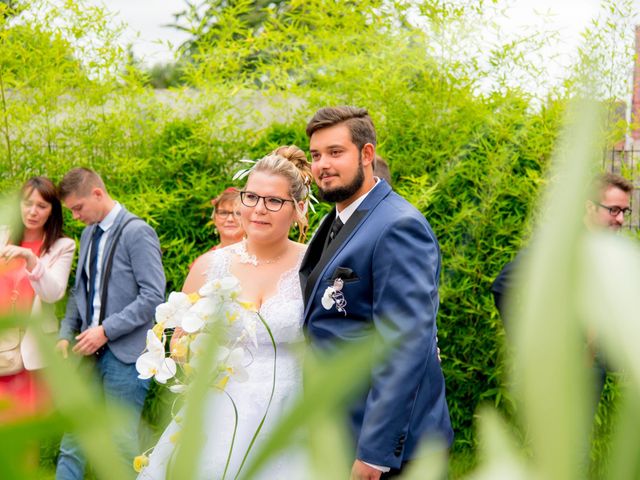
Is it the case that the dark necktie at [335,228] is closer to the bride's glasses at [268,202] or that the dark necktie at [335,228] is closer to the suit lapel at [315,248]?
the suit lapel at [315,248]

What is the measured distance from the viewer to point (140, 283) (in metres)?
3.91

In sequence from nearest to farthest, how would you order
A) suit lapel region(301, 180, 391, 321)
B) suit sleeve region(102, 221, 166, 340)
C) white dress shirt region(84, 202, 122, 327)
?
suit lapel region(301, 180, 391, 321)
suit sleeve region(102, 221, 166, 340)
white dress shirt region(84, 202, 122, 327)

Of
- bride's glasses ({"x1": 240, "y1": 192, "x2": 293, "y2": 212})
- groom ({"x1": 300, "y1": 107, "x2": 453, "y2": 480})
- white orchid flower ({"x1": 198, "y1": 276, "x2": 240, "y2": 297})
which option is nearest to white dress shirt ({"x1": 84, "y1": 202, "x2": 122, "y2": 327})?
bride's glasses ({"x1": 240, "y1": 192, "x2": 293, "y2": 212})

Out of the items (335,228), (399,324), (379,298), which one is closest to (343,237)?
(335,228)

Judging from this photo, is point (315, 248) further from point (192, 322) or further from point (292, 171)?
point (192, 322)

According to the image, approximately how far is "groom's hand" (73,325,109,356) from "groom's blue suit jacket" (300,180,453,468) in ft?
5.60

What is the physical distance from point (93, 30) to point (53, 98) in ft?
1.61

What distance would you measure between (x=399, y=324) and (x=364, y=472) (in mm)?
466

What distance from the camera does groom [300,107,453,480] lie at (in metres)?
2.31

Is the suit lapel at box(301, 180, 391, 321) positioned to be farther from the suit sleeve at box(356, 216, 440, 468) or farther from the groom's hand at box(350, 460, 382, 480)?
the groom's hand at box(350, 460, 382, 480)

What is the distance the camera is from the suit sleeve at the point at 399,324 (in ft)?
7.54

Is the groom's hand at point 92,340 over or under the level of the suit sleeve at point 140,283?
under

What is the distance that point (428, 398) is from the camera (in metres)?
2.50

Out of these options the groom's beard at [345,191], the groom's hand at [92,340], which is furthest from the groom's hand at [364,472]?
the groom's hand at [92,340]
